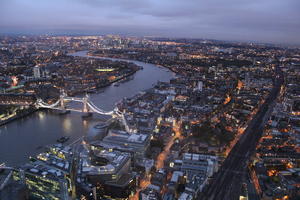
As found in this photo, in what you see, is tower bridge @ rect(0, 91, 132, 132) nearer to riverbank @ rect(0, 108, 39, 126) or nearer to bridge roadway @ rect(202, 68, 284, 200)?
riverbank @ rect(0, 108, 39, 126)

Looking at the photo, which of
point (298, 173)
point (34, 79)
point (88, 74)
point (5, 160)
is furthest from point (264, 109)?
point (34, 79)

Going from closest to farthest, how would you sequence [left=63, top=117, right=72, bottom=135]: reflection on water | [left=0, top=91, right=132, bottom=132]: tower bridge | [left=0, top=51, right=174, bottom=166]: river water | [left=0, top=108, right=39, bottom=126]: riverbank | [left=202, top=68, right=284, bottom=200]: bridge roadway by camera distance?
[left=202, top=68, right=284, bottom=200]: bridge roadway → [left=0, top=51, right=174, bottom=166]: river water → [left=63, top=117, right=72, bottom=135]: reflection on water → [left=0, top=108, right=39, bottom=126]: riverbank → [left=0, top=91, right=132, bottom=132]: tower bridge

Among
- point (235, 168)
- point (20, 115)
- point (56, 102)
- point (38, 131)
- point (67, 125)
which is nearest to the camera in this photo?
point (235, 168)

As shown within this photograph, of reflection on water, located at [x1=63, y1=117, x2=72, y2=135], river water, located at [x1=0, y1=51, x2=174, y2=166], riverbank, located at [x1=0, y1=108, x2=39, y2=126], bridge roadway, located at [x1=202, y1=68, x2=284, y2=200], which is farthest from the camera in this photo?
riverbank, located at [x1=0, y1=108, x2=39, y2=126]

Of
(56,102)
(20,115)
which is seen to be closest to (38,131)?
(20,115)

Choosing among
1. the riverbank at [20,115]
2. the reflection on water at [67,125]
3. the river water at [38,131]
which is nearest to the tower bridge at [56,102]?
the river water at [38,131]

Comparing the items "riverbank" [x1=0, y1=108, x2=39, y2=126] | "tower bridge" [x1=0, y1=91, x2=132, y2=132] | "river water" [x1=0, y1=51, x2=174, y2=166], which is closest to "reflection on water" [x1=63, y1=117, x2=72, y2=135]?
"river water" [x1=0, y1=51, x2=174, y2=166]

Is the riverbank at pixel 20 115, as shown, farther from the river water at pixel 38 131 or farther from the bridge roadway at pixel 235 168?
the bridge roadway at pixel 235 168

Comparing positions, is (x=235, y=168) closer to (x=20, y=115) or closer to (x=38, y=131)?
(x=38, y=131)

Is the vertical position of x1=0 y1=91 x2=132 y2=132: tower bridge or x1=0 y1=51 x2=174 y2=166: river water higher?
x1=0 y1=91 x2=132 y2=132: tower bridge
